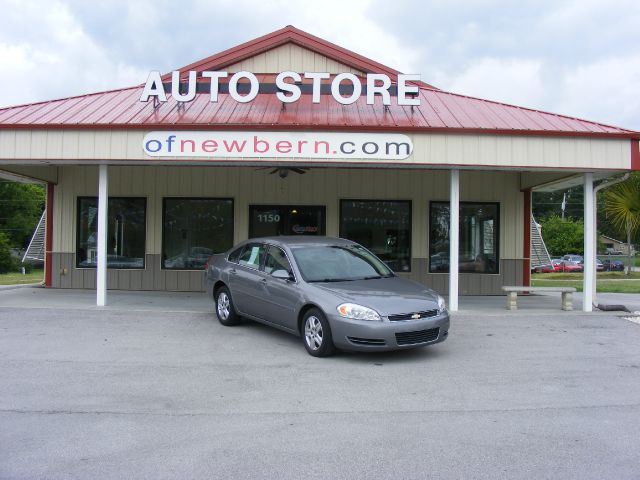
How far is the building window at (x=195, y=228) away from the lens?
14242mm

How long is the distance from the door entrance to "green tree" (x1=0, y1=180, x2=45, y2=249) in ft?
169

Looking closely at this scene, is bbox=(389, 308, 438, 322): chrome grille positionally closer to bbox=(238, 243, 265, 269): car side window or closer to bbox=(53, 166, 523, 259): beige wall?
bbox=(238, 243, 265, 269): car side window

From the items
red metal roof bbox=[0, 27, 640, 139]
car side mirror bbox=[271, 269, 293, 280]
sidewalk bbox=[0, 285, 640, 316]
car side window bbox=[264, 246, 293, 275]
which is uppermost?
red metal roof bbox=[0, 27, 640, 139]

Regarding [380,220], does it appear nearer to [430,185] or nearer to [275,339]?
[430,185]

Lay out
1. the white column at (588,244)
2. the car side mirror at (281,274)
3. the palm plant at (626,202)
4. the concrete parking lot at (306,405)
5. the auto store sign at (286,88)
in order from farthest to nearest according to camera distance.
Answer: the palm plant at (626,202) → the auto store sign at (286,88) → the white column at (588,244) → the car side mirror at (281,274) → the concrete parking lot at (306,405)

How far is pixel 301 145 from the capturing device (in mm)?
10039

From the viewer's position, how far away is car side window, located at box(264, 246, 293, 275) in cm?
800

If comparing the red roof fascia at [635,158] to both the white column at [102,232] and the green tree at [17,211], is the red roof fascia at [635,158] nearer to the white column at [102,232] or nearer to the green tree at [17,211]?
the white column at [102,232]

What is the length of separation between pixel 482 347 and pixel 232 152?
5.41m

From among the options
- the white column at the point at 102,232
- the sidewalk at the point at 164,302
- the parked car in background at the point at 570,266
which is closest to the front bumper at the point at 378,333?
the sidewalk at the point at 164,302

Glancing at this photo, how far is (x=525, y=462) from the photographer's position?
400cm

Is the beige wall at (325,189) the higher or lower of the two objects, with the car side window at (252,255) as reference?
higher

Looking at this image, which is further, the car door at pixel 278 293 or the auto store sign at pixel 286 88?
the auto store sign at pixel 286 88

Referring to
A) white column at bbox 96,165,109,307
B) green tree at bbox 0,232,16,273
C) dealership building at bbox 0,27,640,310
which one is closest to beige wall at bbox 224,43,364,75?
dealership building at bbox 0,27,640,310
